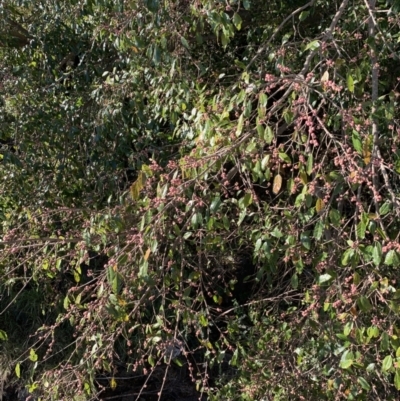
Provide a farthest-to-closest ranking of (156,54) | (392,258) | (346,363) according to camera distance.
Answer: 1. (156,54)
2. (346,363)
3. (392,258)

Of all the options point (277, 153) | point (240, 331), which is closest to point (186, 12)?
point (277, 153)

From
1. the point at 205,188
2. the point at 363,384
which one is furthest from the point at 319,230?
the point at 363,384

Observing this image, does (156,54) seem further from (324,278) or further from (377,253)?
(377,253)

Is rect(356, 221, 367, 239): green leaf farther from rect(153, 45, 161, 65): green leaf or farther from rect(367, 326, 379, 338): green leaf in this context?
rect(153, 45, 161, 65): green leaf

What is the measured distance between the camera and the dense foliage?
77.5 inches

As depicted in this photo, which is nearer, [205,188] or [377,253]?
[377,253]

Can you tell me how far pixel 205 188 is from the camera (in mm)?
1997

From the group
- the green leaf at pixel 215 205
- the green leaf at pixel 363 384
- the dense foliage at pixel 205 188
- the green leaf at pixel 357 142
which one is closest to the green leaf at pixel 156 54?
the dense foliage at pixel 205 188

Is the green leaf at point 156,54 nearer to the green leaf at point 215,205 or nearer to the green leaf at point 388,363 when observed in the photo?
the green leaf at point 215,205

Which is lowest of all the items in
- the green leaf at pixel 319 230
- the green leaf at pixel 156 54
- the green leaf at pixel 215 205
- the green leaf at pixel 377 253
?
the green leaf at pixel 377 253

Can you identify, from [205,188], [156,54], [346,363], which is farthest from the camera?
[156,54]

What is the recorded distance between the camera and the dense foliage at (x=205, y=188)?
197 cm

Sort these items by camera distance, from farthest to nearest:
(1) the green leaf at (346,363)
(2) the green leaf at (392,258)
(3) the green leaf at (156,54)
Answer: (3) the green leaf at (156,54) < (1) the green leaf at (346,363) < (2) the green leaf at (392,258)

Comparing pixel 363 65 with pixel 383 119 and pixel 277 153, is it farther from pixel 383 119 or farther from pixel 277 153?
pixel 277 153
